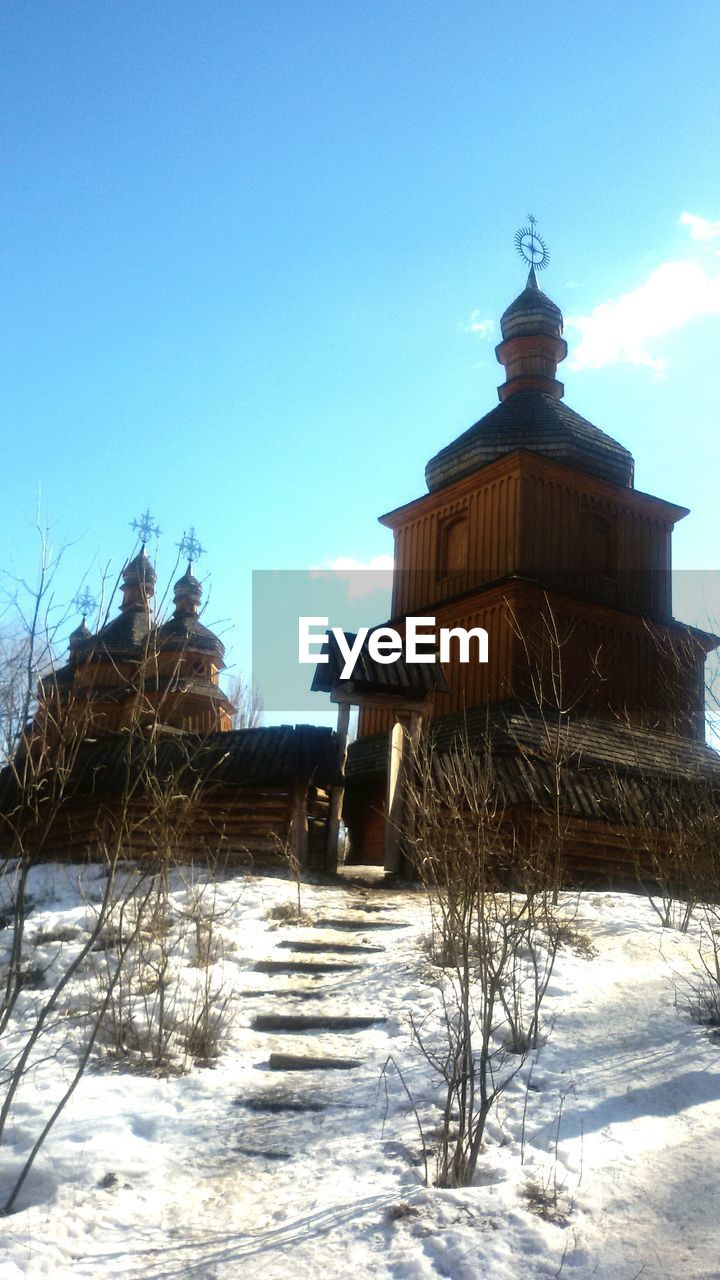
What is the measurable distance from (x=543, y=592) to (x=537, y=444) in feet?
11.3

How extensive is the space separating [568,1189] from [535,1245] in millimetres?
531

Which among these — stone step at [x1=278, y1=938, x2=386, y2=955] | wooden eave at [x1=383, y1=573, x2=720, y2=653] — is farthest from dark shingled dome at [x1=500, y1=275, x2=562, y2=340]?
stone step at [x1=278, y1=938, x2=386, y2=955]

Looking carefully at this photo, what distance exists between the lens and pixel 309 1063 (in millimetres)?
6219

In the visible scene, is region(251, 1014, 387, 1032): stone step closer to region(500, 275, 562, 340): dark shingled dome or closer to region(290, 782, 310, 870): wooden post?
region(290, 782, 310, 870): wooden post

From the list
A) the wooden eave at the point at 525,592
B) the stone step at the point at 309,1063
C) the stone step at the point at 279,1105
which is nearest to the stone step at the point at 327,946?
the stone step at the point at 309,1063

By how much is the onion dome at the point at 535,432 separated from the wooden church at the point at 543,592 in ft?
0.14

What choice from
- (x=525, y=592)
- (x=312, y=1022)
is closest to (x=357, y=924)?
(x=312, y=1022)

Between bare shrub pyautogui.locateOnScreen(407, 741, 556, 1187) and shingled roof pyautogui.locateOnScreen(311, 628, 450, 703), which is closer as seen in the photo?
bare shrub pyautogui.locateOnScreen(407, 741, 556, 1187)

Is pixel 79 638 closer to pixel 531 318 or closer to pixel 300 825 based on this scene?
Answer: pixel 531 318

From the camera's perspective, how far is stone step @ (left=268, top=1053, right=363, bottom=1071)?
6.18 metres

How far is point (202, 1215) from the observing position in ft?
14.6

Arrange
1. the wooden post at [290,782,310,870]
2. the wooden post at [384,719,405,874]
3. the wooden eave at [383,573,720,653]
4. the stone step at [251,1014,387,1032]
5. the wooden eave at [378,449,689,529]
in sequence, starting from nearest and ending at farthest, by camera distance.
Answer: the stone step at [251,1014,387,1032] → the wooden post at [290,782,310,870] → the wooden post at [384,719,405,874] → the wooden eave at [383,573,720,653] → the wooden eave at [378,449,689,529]

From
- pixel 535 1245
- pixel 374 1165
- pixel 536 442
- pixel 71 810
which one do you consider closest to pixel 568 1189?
pixel 535 1245

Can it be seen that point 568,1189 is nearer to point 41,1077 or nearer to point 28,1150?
point 28,1150
